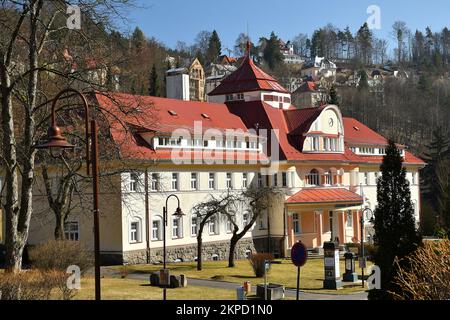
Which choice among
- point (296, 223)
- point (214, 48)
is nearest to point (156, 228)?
point (296, 223)

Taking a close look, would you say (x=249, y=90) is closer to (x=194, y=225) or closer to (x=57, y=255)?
(x=194, y=225)

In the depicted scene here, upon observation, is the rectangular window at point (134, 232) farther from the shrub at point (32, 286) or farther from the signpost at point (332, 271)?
the shrub at point (32, 286)

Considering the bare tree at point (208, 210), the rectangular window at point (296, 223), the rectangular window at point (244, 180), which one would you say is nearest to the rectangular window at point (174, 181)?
the bare tree at point (208, 210)

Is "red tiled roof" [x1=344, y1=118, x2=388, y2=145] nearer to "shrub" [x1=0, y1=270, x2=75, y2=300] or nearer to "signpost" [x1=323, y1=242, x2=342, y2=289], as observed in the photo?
"signpost" [x1=323, y1=242, x2=342, y2=289]

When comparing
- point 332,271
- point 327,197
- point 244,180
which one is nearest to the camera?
point 332,271

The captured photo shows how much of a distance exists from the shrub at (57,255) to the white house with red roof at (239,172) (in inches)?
232

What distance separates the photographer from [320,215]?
5584cm

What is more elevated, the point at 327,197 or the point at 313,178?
the point at 313,178

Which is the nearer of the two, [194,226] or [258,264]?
[258,264]

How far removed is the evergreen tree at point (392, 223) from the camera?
20172 millimetres

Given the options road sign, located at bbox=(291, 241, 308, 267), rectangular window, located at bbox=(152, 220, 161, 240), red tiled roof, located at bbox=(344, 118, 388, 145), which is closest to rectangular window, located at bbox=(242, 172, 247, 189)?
rectangular window, located at bbox=(152, 220, 161, 240)

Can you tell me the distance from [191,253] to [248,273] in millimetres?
8093
